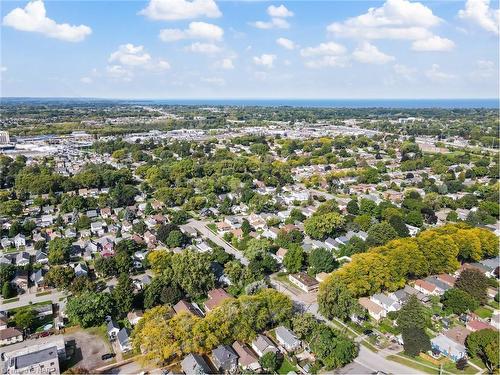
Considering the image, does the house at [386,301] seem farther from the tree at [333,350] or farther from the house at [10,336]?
the house at [10,336]

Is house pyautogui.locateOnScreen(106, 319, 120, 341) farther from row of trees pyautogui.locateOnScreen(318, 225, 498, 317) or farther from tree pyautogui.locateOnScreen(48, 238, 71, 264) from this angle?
row of trees pyautogui.locateOnScreen(318, 225, 498, 317)

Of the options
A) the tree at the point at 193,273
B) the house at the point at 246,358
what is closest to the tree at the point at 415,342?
the house at the point at 246,358

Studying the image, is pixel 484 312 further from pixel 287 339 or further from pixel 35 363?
pixel 35 363

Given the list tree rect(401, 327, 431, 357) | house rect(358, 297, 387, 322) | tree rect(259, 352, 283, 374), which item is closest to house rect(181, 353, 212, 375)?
tree rect(259, 352, 283, 374)

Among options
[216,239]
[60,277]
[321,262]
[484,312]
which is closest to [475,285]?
[484,312]

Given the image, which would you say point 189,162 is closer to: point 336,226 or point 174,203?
point 174,203

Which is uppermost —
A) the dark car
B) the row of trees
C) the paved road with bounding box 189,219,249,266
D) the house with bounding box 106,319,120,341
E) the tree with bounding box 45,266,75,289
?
the row of trees

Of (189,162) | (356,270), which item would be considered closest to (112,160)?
(189,162)
